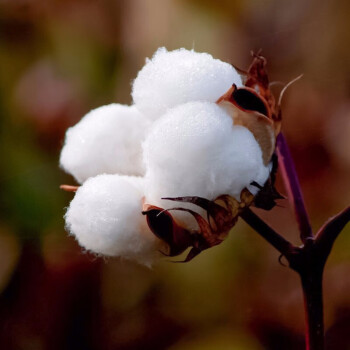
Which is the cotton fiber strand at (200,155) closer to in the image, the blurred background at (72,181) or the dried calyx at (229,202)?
the dried calyx at (229,202)

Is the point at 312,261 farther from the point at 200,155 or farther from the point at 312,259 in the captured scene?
the point at 200,155

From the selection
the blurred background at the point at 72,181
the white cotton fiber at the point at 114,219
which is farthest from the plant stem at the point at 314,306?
the blurred background at the point at 72,181

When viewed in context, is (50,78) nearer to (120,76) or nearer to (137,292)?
(120,76)

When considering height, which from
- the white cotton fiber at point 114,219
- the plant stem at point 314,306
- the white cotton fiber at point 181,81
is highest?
the white cotton fiber at point 181,81

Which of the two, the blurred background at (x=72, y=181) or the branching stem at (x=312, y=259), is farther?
A: the blurred background at (x=72, y=181)

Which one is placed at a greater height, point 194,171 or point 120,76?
point 194,171

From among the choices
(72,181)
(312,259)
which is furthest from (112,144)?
(72,181)

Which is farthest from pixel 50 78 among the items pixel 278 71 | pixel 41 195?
pixel 278 71

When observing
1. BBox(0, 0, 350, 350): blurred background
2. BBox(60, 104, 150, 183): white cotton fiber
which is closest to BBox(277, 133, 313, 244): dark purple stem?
BBox(60, 104, 150, 183): white cotton fiber
